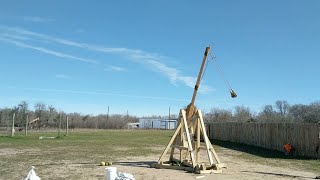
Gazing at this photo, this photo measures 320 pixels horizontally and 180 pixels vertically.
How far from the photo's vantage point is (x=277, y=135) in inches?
953

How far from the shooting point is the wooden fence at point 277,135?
Answer: 66.1 feet

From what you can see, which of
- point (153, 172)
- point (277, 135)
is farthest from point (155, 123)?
point (153, 172)

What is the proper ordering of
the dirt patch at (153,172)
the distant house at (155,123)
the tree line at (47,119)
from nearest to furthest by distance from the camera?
the dirt patch at (153,172) → the tree line at (47,119) → the distant house at (155,123)

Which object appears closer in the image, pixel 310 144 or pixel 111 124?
pixel 310 144

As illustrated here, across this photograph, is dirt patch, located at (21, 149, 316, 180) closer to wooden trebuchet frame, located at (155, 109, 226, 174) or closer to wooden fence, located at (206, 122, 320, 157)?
Result: wooden trebuchet frame, located at (155, 109, 226, 174)

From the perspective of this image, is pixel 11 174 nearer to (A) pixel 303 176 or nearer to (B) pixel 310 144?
(A) pixel 303 176

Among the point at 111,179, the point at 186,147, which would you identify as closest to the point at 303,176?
the point at 186,147

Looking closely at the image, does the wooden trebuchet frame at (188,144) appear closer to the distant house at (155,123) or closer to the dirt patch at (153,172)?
the dirt patch at (153,172)

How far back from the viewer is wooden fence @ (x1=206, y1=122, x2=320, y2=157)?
2016 centimetres

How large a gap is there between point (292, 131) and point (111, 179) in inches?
609

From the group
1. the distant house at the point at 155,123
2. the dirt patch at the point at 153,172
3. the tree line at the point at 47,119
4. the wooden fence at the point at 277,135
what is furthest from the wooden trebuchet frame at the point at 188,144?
the distant house at the point at 155,123

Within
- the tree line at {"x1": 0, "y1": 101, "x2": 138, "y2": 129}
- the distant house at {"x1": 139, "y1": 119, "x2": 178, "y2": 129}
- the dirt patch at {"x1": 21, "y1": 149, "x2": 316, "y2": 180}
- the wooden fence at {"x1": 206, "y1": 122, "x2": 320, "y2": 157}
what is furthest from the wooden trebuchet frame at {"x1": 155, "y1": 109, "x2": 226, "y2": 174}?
the distant house at {"x1": 139, "y1": 119, "x2": 178, "y2": 129}

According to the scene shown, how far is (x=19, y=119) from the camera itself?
8194 cm

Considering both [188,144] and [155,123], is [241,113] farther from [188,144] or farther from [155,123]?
[188,144]
